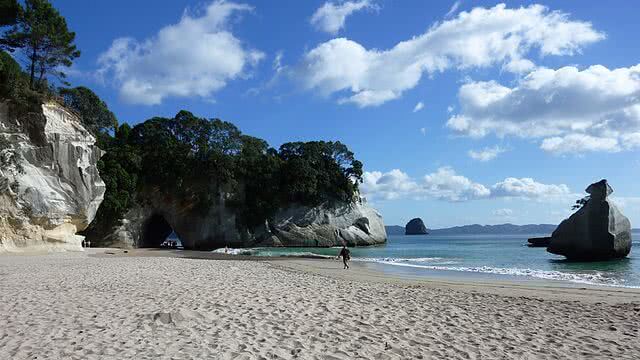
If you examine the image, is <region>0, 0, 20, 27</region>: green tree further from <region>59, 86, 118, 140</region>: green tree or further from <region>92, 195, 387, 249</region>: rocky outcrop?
<region>92, 195, 387, 249</region>: rocky outcrop

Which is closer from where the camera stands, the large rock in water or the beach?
the beach

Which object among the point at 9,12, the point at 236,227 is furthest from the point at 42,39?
the point at 236,227

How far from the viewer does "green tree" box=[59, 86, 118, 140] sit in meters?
53.2

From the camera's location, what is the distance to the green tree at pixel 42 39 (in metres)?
31.4

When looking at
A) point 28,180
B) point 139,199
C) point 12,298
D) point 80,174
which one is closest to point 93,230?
point 139,199

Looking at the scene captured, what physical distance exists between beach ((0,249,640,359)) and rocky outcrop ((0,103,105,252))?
1818 cm

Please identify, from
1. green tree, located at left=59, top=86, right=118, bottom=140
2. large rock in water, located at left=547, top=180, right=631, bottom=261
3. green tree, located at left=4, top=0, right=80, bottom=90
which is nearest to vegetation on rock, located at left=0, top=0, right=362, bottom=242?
green tree, located at left=59, top=86, right=118, bottom=140

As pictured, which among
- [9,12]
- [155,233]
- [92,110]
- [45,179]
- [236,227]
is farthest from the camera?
[155,233]

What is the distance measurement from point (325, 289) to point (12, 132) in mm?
26633

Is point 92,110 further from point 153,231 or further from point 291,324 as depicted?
point 291,324

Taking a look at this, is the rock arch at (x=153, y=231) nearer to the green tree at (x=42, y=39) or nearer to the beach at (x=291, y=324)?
the green tree at (x=42, y=39)

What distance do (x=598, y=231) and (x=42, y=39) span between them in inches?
1835

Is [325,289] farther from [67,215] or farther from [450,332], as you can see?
[67,215]

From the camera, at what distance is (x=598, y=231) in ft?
123
